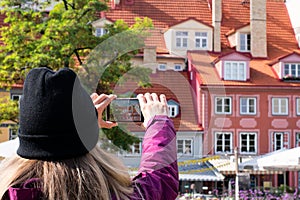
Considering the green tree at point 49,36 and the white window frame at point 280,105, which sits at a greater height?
the green tree at point 49,36

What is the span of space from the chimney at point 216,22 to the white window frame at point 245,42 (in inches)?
33.2

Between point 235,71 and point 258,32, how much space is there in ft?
6.84

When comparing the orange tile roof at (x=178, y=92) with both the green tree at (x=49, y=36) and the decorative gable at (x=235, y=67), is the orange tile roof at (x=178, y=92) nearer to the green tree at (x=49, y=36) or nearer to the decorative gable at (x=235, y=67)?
the green tree at (x=49, y=36)

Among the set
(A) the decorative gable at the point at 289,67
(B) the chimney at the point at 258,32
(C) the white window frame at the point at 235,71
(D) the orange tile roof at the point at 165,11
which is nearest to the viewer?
(C) the white window frame at the point at 235,71

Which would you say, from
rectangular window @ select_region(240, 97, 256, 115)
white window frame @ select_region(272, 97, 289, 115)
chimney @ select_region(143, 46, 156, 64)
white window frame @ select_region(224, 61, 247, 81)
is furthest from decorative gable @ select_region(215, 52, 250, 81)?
chimney @ select_region(143, 46, 156, 64)

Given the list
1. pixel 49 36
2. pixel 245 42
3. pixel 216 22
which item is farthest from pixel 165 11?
pixel 49 36

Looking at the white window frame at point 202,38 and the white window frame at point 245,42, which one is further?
the white window frame at point 245,42

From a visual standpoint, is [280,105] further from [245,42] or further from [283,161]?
[283,161]

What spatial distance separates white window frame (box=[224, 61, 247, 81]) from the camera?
23547 mm

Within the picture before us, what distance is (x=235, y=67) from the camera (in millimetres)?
23812

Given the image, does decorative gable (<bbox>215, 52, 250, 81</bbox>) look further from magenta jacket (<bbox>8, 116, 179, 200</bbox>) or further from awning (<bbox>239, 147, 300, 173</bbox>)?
magenta jacket (<bbox>8, 116, 179, 200</bbox>)

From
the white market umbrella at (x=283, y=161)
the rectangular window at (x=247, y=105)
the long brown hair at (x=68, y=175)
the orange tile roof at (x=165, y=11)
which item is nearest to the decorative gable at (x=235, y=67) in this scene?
the rectangular window at (x=247, y=105)

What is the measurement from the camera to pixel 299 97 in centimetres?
Answer: 2378

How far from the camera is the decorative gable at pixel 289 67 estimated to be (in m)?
23.8
